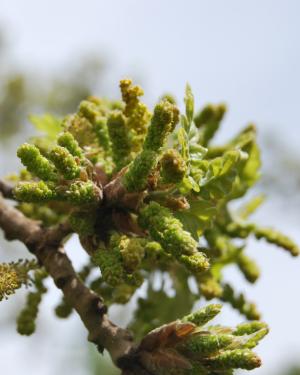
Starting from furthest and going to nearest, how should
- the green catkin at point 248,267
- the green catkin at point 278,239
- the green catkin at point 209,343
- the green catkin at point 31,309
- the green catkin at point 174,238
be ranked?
the green catkin at point 248,267, the green catkin at point 278,239, the green catkin at point 31,309, the green catkin at point 209,343, the green catkin at point 174,238

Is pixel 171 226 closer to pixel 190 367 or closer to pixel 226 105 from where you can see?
pixel 190 367

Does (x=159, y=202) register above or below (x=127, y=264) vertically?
above

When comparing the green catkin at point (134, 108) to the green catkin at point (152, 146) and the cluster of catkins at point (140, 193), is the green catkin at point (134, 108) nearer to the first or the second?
the cluster of catkins at point (140, 193)

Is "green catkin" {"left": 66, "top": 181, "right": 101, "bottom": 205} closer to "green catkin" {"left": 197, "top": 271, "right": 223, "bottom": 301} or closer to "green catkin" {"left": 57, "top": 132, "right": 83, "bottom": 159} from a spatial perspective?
"green catkin" {"left": 57, "top": 132, "right": 83, "bottom": 159}

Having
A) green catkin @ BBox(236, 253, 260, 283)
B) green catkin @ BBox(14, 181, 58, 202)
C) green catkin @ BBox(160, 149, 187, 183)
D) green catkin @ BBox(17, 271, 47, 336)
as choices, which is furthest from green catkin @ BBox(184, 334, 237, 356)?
green catkin @ BBox(236, 253, 260, 283)

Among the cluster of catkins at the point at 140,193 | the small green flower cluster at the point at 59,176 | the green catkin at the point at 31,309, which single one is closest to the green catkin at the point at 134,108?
the cluster of catkins at the point at 140,193

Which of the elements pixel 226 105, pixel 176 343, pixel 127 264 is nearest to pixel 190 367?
pixel 176 343
